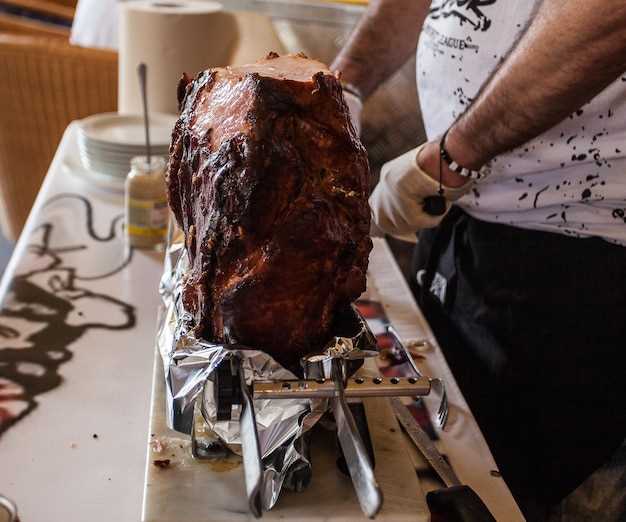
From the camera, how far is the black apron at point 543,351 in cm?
109

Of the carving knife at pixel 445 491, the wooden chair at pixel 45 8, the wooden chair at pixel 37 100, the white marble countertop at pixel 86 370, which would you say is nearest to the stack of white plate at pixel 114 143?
the white marble countertop at pixel 86 370

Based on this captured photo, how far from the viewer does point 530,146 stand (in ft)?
3.59

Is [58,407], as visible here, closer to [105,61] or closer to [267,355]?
[267,355]

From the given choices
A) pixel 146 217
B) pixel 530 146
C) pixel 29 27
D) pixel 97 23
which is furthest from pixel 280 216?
pixel 29 27

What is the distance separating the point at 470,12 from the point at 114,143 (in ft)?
2.91

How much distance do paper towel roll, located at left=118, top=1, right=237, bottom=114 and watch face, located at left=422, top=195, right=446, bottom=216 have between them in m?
1.07

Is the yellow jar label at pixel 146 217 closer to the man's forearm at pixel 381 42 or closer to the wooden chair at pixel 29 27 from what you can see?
the man's forearm at pixel 381 42

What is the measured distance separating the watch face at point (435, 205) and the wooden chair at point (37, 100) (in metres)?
1.66

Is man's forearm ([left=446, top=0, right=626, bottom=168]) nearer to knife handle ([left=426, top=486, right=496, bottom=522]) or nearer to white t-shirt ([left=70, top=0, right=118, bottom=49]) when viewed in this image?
knife handle ([left=426, top=486, right=496, bottom=522])

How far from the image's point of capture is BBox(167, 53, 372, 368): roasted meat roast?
0.68 m

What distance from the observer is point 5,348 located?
3.31ft

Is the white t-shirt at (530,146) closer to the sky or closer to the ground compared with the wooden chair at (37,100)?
closer to the sky

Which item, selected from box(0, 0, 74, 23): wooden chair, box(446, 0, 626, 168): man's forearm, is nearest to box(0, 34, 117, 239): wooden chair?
box(0, 0, 74, 23): wooden chair

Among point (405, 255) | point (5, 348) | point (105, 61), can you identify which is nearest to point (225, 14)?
point (105, 61)
